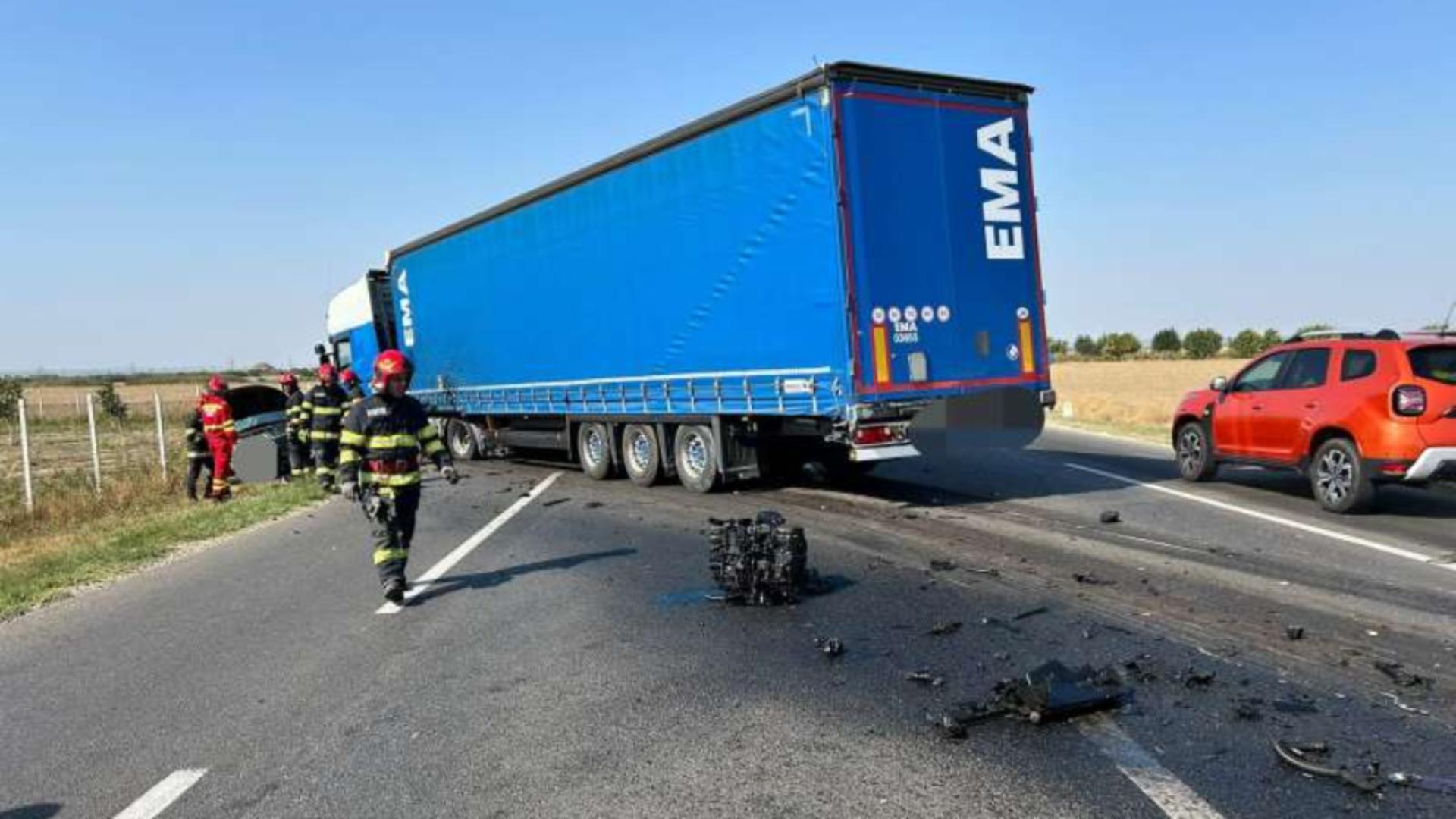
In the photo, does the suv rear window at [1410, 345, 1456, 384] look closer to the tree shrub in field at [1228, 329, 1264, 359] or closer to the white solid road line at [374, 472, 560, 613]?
the white solid road line at [374, 472, 560, 613]

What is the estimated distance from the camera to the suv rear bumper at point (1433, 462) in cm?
870

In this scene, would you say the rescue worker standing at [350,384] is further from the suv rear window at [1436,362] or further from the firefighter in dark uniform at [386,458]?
the suv rear window at [1436,362]

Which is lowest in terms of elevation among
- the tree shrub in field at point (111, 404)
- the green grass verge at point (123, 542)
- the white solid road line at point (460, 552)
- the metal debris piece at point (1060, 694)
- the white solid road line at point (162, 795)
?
the metal debris piece at point (1060, 694)

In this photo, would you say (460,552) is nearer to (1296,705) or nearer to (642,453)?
(642,453)

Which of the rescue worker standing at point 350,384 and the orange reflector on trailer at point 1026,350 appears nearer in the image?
the orange reflector on trailer at point 1026,350

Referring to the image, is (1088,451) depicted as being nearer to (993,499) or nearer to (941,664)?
(993,499)

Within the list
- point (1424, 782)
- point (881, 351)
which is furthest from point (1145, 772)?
point (881, 351)

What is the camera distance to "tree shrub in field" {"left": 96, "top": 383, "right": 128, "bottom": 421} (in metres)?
37.2

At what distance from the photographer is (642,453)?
13422 mm

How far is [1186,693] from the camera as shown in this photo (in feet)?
15.1

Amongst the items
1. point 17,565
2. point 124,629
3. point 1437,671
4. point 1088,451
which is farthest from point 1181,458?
point 17,565

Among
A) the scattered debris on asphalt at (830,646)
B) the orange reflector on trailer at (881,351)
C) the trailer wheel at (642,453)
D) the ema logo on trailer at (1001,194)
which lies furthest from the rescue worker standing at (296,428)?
the scattered debris on asphalt at (830,646)

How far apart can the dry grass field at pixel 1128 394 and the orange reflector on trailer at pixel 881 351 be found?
23.6ft

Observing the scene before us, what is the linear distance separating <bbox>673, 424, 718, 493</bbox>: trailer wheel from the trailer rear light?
2587 millimetres
